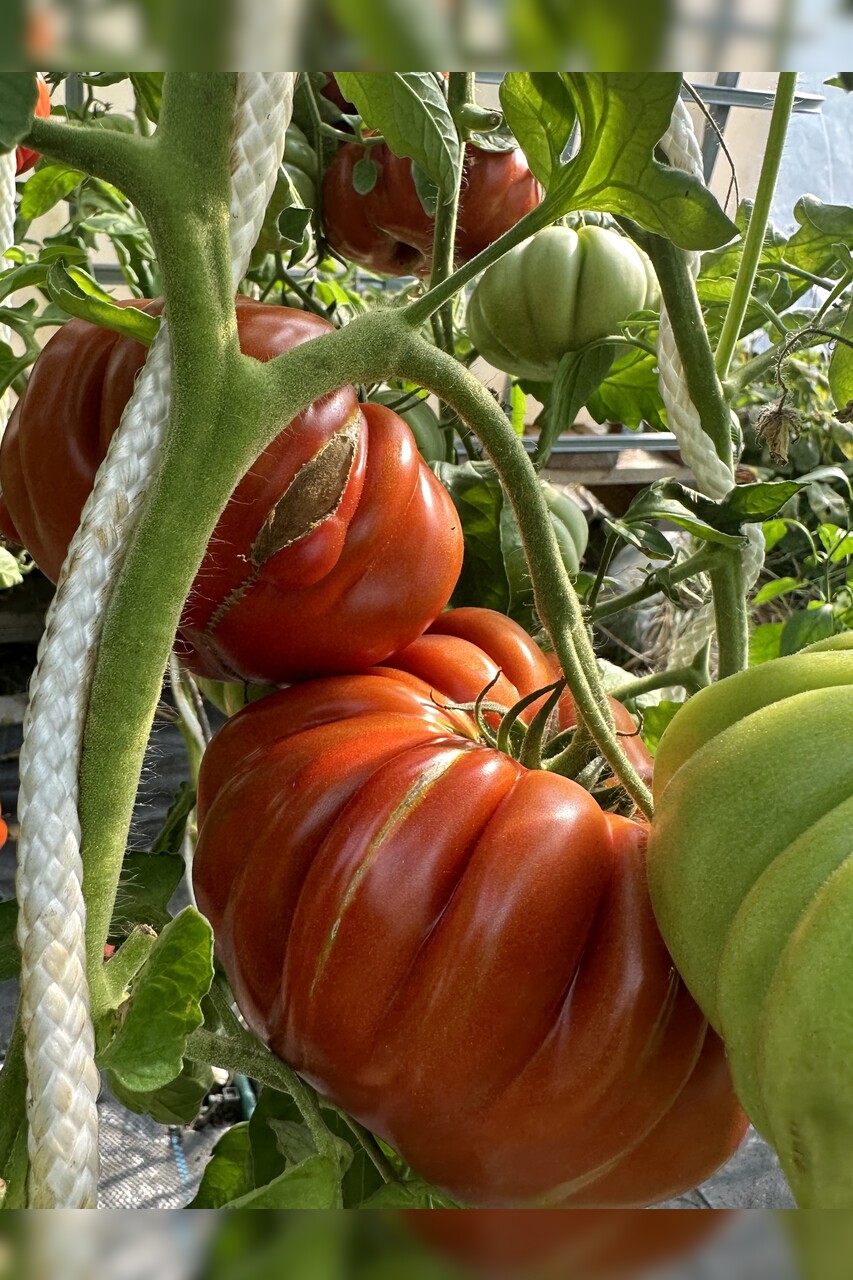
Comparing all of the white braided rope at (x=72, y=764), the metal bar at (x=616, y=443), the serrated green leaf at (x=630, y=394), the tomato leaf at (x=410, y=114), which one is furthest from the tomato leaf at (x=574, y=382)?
the metal bar at (x=616, y=443)

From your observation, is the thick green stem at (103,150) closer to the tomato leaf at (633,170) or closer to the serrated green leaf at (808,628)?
the tomato leaf at (633,170)

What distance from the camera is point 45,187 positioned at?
2.22 feet

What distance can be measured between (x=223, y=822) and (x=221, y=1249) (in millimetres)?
291

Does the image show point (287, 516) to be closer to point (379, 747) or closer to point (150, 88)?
point (379, 747)

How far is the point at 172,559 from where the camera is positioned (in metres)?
0.28

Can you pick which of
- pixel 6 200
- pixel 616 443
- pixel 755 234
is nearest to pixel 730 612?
pixel 755 234

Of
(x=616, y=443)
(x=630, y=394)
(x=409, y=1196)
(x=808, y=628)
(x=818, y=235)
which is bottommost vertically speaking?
(x=616, y=443)

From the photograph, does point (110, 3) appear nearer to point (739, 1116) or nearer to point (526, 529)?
point (526, 529)

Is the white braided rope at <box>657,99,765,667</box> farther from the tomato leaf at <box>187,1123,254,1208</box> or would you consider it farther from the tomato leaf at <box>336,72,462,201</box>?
the tomato leaf at <box>187,1123,254,1208</box>

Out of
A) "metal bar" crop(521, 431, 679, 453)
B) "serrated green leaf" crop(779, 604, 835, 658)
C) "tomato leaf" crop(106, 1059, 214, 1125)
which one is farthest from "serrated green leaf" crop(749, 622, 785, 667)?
"metal bar" crop(521, 431, 679, 453)

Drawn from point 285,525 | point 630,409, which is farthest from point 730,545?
point 630,409

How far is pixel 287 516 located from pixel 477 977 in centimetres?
18

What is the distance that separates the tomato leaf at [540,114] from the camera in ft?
1.01

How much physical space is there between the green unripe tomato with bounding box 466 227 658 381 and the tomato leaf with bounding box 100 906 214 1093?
0.53 m
